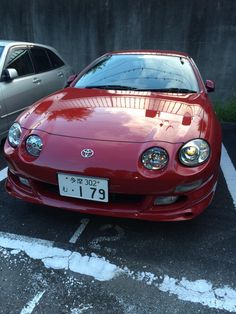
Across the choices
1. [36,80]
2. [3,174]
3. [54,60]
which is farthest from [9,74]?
[54,60]

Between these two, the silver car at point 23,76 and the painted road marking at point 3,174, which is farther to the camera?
the silver car at point 23,76

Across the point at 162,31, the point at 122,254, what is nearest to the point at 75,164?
the point at 122,254

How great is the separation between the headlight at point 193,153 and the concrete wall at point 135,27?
5.20 m

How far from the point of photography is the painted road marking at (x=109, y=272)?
6.49 ft

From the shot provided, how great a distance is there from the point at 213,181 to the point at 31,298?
1506 mm

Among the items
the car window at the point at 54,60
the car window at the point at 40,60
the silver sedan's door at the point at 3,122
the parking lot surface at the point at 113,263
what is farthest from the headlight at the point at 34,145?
the car window at the point at 54,60

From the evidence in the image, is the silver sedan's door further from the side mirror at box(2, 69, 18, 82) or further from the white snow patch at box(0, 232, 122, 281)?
the white snow patch at box(0, 232, 122, 281)

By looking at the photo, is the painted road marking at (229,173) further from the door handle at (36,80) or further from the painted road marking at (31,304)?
the door handle at (36,80)

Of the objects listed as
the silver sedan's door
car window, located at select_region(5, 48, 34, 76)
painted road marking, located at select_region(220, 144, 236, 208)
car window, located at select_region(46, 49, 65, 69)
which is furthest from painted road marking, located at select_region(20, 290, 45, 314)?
car window, located at select_region(46, 49, 65, 69)

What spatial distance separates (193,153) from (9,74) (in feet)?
9.42

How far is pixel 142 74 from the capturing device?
3465 mm

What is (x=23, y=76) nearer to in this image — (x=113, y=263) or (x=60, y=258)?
(x=60, y=258)

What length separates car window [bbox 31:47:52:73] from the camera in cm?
509

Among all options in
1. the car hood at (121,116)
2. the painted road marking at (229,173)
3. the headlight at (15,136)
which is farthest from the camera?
the painted road marking at (229,173)
